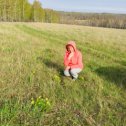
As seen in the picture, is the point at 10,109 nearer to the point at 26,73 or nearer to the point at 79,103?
the point at 79,103

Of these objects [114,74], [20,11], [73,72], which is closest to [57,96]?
[73,72]

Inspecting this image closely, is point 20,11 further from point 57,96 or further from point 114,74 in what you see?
point 57,96

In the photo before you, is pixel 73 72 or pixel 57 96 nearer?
pixel 57 96

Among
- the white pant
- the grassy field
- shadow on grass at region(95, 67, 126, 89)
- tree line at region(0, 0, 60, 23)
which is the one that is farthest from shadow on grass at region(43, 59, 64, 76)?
tree line at region(0, 0, 60, 23)

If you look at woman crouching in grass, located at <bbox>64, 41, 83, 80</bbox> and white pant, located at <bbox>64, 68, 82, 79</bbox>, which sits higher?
woman crouching in grass, located at <bbox>64, 41, 83, 80</bbox>

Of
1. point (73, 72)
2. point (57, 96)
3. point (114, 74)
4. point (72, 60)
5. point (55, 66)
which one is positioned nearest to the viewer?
point (57, 96)

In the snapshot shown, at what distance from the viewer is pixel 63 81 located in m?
7.81

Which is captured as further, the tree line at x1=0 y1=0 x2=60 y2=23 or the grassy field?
the tree line at x1=0 y1=0 x2=60 y2=23

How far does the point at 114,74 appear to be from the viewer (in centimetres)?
927

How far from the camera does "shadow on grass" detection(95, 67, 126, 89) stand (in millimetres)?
8259

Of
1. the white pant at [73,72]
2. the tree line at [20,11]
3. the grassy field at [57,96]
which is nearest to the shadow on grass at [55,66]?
the grassy field at [57,96]

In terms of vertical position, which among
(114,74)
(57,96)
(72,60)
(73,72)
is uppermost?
(72,60)

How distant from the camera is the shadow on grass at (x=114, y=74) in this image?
8.26 metres

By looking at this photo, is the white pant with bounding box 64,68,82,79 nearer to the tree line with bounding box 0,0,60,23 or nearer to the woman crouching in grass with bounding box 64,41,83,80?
the woman crouching in grass with bounding box 64,41,83,80
